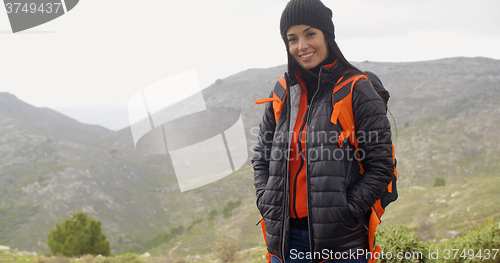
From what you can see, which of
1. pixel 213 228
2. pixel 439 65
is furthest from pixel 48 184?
pixel 439 65

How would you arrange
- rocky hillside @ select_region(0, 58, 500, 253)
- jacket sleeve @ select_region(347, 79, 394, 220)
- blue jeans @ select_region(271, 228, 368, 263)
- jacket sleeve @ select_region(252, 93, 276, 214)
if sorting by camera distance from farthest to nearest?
rocky hillside @ select_region(0, 58, 500, 253) < jacket sleeve @ select_region(252, 93, 276, 214) < blue jeans @ select_region(271, 228, 368, 263) < jacket sleeve @ select_region(347, 79, 394, 220)

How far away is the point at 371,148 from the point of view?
1.46m

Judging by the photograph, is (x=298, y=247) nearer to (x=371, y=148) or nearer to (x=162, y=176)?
(x=371, y=148)

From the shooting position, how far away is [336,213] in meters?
1.46

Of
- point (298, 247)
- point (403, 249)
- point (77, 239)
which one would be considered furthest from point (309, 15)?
point (77, 239)

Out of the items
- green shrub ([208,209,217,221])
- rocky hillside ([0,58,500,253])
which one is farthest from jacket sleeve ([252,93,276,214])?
green shrub ([208,209,217,221])

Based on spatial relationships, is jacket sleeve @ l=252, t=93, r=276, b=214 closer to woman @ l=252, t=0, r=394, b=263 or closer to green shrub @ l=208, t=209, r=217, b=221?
woman @ l=252, t=0, r=394, b=263

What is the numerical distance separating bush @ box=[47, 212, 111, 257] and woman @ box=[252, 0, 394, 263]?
14.2 meters

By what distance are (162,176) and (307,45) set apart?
58.7m

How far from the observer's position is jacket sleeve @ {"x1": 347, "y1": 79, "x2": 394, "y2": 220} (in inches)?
57.0

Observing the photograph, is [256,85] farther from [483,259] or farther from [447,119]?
[483,259]

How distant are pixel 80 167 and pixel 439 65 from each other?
93.7 meters

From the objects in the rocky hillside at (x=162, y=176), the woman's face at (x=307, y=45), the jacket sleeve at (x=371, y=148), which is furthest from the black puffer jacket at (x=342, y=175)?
the rocky hillside at (x=162, y=176)

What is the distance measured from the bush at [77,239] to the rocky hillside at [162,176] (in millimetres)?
14164
